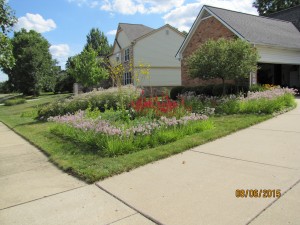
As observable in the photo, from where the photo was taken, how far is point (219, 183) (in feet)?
13.4

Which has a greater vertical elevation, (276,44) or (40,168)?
(276,44)

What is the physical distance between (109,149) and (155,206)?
2.50 meters

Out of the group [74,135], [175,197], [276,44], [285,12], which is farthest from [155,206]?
[285,12]

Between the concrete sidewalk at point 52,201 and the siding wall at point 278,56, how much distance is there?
48.0 ft

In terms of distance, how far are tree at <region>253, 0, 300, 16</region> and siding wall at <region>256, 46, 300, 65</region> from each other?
2586 centimetres

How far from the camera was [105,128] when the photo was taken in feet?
20.6

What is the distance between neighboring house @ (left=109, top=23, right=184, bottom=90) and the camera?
30266mm

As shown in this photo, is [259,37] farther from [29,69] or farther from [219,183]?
[29,69]

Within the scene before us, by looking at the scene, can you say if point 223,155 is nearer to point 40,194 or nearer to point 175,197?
point 175,197

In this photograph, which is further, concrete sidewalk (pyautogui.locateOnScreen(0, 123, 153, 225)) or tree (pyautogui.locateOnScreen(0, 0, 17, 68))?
tree (pyautogui.locateOnScreen(0, 0, 17, 68))

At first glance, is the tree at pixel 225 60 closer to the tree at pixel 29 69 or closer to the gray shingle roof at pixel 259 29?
the gray shingle roof at pixel 259 29

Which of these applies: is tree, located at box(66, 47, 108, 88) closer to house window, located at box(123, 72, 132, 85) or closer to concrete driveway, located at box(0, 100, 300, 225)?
house window, located at box(123, 72, 132, 85)

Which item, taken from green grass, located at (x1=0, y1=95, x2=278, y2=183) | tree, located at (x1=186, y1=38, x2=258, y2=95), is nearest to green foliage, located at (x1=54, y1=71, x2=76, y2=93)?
tree, located at (x1=186, y1=38, x2=258, y2=95)

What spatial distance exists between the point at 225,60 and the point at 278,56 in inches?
319
